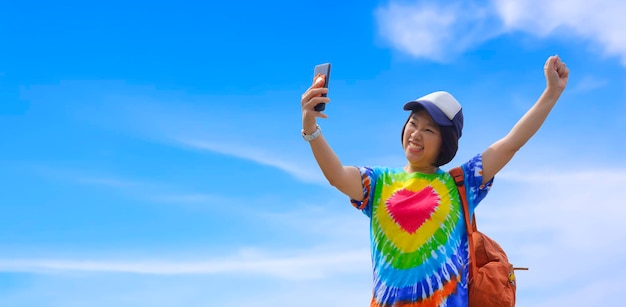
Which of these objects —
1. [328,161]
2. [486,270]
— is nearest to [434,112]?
[328,161]

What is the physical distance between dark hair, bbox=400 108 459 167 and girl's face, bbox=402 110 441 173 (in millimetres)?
27

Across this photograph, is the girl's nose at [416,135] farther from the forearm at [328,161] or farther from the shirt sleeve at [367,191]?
the forearm at [328,161]

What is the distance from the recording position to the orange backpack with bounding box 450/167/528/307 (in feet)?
15.8

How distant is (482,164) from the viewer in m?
5.17

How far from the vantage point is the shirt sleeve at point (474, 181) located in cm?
514

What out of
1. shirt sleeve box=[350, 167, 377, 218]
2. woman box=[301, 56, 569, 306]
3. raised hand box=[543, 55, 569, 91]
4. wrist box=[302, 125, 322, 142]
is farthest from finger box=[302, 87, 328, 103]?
raised hand box=[543, 55, 569, 91]

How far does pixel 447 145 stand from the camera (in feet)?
16.8

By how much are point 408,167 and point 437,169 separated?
225 mm

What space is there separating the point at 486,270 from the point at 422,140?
3.48 ft

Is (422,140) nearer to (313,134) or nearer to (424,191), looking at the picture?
(424,191)

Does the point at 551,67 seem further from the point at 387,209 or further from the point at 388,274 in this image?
the point at 388,274

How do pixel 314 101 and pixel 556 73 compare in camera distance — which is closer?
pixel 314 101

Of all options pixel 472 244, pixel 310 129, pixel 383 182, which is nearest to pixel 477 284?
pixel 472 244

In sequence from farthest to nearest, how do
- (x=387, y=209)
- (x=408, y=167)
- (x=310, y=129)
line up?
(x=408, y=167), (x=387, y=209), (x=310, y=129)
